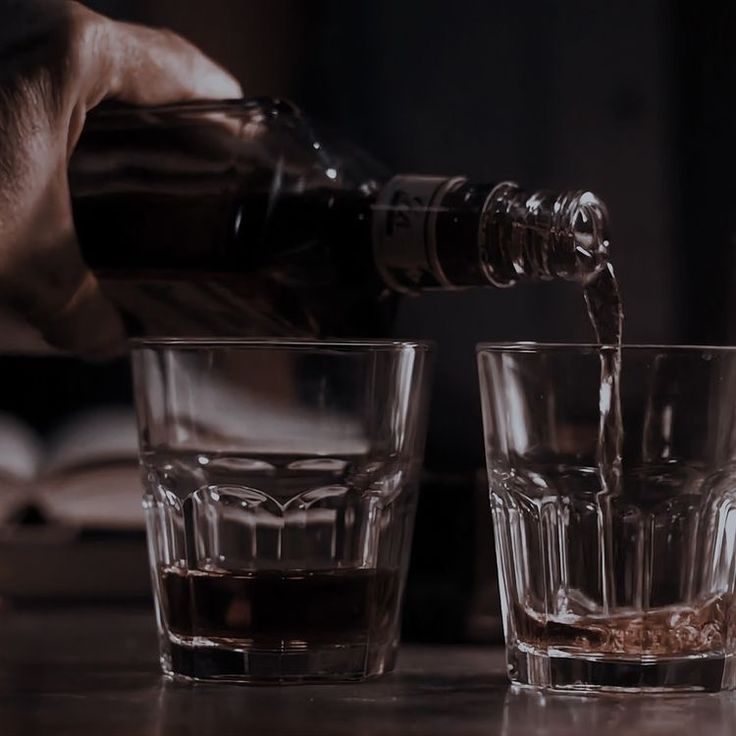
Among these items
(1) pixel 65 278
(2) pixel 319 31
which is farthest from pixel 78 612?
(2) pixel 319 31

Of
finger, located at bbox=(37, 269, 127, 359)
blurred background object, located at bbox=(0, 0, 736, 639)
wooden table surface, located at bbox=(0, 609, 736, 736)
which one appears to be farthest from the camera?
blurred background object, located at bbox=(0, 0, 736, 639)

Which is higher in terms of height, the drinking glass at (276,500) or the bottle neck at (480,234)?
the bottle neck at (480,234)

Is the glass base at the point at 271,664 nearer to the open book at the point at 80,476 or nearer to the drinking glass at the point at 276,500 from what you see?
the drinking glass at the point at 276,500

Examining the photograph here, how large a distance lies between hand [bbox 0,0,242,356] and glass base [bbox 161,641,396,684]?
0.78 feet

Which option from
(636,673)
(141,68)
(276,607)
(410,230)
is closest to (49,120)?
(141,68)

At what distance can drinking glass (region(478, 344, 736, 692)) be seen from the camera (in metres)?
0.54

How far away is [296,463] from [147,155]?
0.22 meters

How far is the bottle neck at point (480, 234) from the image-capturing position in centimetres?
66

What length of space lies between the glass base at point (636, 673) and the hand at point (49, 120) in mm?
327

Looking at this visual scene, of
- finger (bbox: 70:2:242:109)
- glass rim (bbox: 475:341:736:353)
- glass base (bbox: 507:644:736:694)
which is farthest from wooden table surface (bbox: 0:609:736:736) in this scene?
finger (bbox: 70:2:242:109)

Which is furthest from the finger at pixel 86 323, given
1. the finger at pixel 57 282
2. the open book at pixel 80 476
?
the open book at pixel 80 476

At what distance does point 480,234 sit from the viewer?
2.25 feet

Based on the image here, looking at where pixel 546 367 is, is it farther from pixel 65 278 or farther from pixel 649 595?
pixel 65 278

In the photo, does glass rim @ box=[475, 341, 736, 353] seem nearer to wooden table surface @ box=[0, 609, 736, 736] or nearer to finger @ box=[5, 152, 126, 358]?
wooden table surface @ box=[0, 609, 736, 736]
